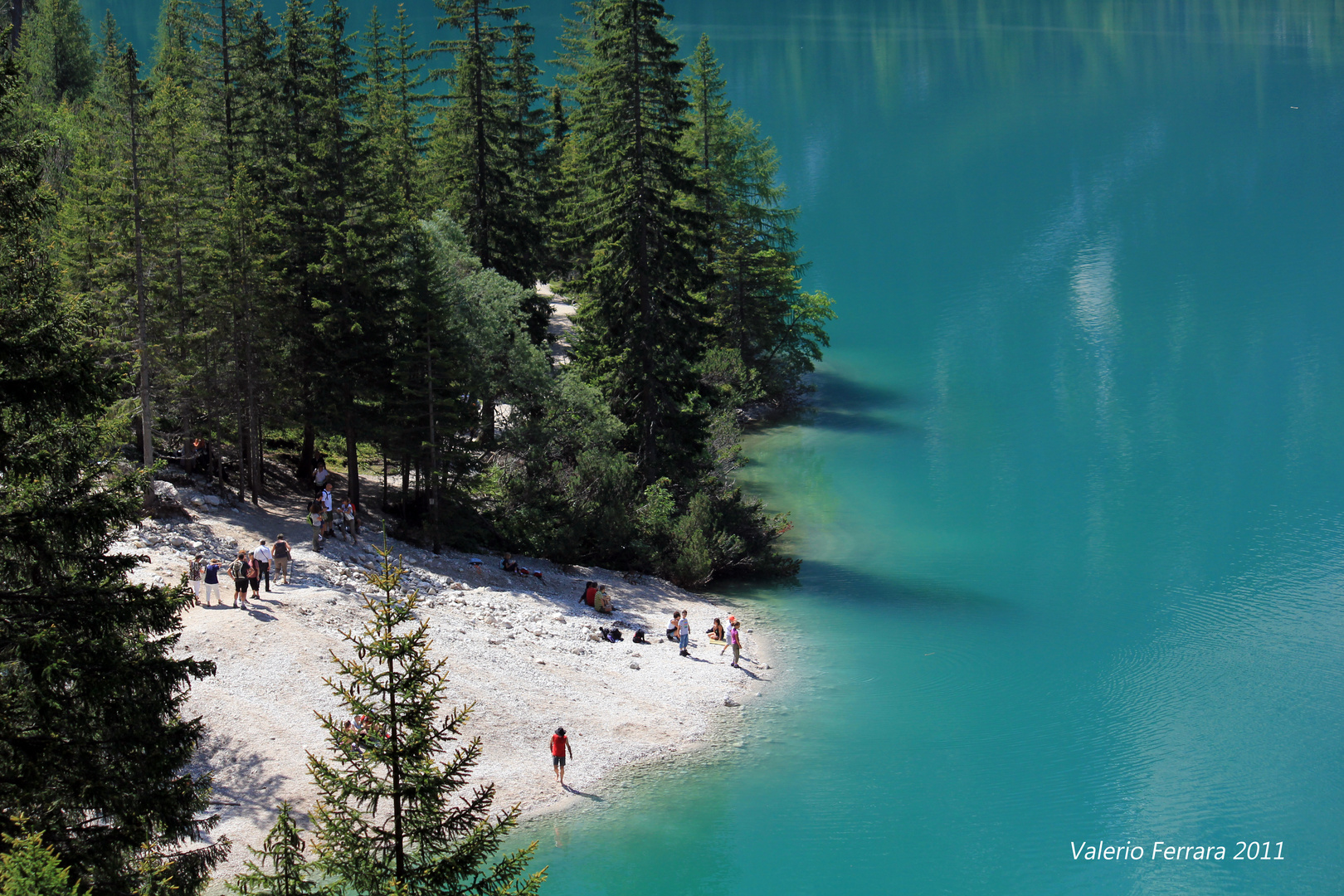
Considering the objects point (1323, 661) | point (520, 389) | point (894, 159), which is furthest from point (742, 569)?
point (894, 159)

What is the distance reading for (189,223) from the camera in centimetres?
3253

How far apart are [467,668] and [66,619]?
49.2 ft

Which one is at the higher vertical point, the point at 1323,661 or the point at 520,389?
the point at 520,389

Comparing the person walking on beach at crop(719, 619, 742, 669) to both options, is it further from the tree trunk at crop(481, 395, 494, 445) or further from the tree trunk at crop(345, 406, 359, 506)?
the tree trunk at crop(345, 406, 359, 506)

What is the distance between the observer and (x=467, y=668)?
26672 millimetres

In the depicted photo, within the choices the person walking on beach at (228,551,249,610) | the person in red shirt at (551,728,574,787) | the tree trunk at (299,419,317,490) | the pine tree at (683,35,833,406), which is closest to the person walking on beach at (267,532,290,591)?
the person walking on beach at (228,551,249,610)

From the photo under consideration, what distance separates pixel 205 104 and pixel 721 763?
27541 millimetres

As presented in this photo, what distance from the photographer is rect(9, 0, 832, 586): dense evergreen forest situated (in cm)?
3250

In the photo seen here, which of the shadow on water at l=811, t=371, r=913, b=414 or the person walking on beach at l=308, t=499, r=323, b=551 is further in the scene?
the shadow on water at l=811, t=371, r=913, b=414

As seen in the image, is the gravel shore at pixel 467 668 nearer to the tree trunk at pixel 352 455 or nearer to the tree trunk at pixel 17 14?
the tree trunk at pixel 352 455

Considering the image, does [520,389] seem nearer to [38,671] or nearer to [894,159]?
[38,671]

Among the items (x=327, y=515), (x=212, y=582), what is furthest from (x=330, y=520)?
(x=212, y=582)

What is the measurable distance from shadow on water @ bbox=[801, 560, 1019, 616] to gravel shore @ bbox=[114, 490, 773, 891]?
3.78 metres

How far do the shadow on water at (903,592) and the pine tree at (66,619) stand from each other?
80.8ft
